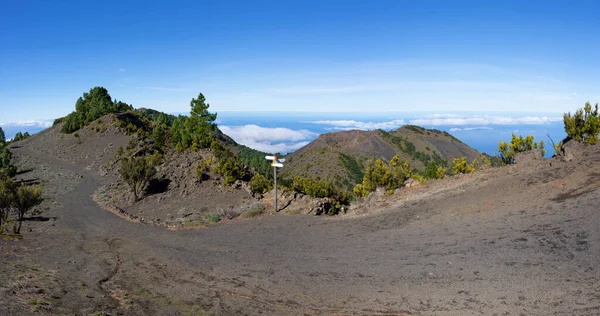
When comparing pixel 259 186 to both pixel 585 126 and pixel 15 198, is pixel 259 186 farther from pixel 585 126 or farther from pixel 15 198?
pixel 585 126

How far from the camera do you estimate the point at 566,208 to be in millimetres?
16203

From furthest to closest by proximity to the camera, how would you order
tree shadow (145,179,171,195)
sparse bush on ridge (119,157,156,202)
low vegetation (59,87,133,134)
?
low vegetation (59,87,133,134)
tree shadow (145,179,171,195)
sparse bush on ridge (119,157,156,202)

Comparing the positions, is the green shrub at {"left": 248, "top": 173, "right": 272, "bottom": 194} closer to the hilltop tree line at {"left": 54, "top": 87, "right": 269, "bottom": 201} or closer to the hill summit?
the hilltop tree line at {"left": 54, "top": 87, "right": 269, "bottom": 201}

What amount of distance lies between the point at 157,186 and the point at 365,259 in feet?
87.0

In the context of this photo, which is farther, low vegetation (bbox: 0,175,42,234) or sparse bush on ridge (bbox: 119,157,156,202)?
sparse bush on ridge (bbox: 119,157,156,202)

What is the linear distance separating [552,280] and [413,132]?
125915 millimetres

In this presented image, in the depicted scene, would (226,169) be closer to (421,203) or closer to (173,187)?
(173,187)

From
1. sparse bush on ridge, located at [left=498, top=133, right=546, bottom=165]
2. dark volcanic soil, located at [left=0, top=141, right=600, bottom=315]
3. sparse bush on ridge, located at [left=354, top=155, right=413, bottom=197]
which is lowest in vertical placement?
dark volcanic soil, located at [left=0, top=141, right=600, bottom=315]

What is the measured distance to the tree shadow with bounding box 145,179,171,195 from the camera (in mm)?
34938

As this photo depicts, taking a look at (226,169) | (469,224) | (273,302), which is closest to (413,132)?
(226,169)

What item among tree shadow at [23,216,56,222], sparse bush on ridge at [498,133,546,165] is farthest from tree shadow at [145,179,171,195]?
sparse bush on ridge at [498,133,546,165]

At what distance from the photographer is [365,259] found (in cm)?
1570

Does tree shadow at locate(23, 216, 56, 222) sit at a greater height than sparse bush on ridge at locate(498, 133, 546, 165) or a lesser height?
lesser

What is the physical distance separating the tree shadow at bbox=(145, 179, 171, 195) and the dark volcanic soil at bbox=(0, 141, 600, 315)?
9433 millimetres
